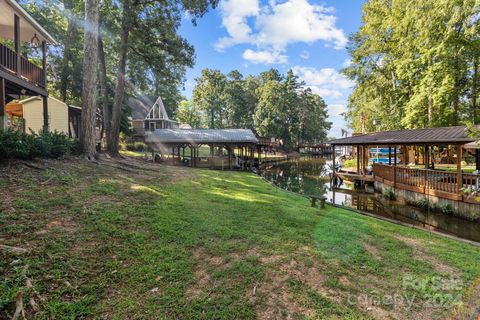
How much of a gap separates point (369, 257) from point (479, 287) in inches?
60.5

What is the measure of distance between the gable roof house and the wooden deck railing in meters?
29.8

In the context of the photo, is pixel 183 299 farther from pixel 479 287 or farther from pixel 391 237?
pixel 391 237

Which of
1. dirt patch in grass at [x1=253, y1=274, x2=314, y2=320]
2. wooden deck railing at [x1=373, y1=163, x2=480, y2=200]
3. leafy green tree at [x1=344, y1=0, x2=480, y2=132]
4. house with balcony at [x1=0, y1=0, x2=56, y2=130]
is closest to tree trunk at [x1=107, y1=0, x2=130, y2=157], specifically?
house with balcony at [x1=0, y1=0, x2=56, y2=130]

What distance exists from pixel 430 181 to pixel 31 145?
15.7 metres

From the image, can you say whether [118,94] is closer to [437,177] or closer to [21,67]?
[21,67]

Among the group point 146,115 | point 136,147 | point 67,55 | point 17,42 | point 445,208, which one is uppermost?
point 67,55

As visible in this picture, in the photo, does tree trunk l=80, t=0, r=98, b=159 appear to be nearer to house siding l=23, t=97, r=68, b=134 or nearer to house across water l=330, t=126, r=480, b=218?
house siding l=23, t=97, r=68, b=134

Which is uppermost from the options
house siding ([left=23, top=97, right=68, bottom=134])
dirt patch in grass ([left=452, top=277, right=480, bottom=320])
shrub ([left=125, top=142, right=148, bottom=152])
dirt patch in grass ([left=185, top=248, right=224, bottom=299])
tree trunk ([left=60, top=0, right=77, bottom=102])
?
tree trunk ([left=60, top=0, right=77, bottom=102])

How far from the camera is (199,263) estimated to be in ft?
12.5

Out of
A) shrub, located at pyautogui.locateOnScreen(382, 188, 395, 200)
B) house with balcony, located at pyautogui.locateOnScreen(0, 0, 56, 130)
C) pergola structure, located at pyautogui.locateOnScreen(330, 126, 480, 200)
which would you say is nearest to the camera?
house with balcony, located at pyautogui.locateOnScreen(0, 0, 56, 130)

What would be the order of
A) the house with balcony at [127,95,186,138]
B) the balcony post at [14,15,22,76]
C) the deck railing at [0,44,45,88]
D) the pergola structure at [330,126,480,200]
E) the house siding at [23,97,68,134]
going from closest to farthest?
the deck railing at [0,44,45,88] → the balcony post at [14,15,22,76] → the pergola structure at [330,126,480,200] → the house siding at [23,97,68,134] → the house with balcony at [127,95,186,138]

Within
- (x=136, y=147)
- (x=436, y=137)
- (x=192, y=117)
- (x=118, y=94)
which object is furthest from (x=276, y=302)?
(x=192, y=117)

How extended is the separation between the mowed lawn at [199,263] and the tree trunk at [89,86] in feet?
11.2

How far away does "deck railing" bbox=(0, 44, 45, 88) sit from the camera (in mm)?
8562
